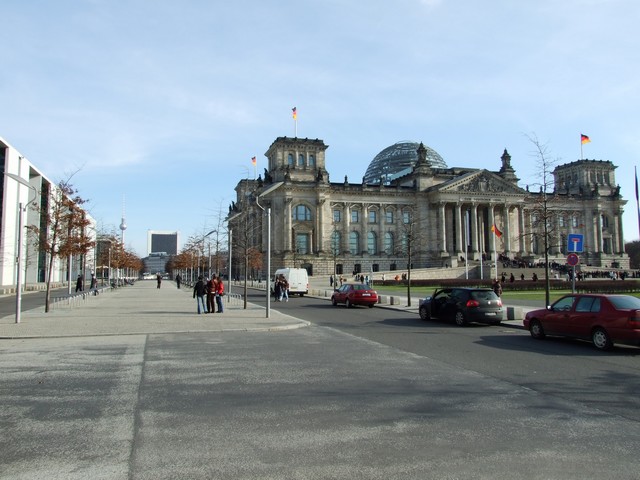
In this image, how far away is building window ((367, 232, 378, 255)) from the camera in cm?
10525

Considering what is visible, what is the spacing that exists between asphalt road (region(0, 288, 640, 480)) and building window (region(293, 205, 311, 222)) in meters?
86.4

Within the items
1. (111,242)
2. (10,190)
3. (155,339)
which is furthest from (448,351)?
(10,190)

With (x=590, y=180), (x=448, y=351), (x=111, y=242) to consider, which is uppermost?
(x=590, y=180)

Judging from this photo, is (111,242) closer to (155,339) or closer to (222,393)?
(155,339)

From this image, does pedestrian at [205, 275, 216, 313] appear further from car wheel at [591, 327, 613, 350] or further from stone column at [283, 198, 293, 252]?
stone column at [283, 198, 293, 252]

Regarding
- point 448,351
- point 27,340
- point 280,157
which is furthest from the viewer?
point 280,157

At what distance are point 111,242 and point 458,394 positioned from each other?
214ft

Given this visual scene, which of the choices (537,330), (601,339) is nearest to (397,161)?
(537,330)

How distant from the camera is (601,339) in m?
13.6

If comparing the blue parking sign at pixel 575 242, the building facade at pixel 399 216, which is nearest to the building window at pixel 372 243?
the building facade at pixel 399 216

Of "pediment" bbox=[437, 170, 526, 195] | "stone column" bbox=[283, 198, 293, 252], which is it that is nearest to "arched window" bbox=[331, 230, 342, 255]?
"stone column" bbox=[283, 198, 293, 252]

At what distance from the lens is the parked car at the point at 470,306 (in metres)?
20.1

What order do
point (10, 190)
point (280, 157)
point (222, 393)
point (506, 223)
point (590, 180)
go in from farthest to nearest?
point (590, 180) < point (506, 223) < point (280, 157) < point (10, 190) < point (222, 393)

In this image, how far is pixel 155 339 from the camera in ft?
50.4
